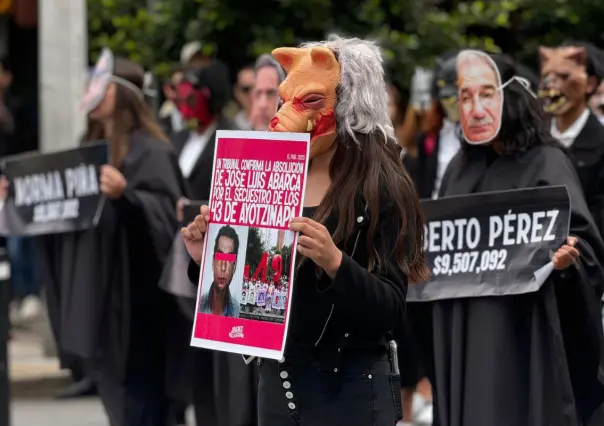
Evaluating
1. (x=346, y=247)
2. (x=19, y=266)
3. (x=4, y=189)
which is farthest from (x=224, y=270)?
(x=19, y=266)

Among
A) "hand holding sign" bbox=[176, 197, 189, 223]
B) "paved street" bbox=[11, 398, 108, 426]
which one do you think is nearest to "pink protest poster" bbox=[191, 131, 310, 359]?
"hand holding sign" bbox=[176, 197, 189, 223]

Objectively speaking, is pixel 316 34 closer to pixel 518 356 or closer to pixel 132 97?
pixel 132 97

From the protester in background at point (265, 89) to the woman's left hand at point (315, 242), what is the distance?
3.77m

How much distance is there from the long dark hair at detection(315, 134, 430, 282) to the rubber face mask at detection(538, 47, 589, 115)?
10.0 ft

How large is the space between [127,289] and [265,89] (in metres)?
1.23

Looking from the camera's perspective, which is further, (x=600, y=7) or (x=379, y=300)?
(x=600, y=7)

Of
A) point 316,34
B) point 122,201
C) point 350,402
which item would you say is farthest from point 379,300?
point 316,34

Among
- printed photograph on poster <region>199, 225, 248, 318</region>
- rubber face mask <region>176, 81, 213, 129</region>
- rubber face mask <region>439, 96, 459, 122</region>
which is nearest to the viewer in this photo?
printed photograph on poster <region>199, 225, 248, 318</region>

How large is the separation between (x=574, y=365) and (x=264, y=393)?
189cm

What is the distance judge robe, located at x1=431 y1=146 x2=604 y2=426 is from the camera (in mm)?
5781

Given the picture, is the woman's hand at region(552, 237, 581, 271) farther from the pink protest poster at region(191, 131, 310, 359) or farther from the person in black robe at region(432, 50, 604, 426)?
the pink protest poster at region(191, 131, 310, 359)

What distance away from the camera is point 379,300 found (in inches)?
169

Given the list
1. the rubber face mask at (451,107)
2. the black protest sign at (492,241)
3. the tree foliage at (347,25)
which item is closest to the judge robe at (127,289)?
the rubber face mask at (451,107)

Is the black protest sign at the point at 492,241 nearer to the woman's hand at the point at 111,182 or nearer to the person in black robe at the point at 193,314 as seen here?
the person in black robe at the point at 193,314
